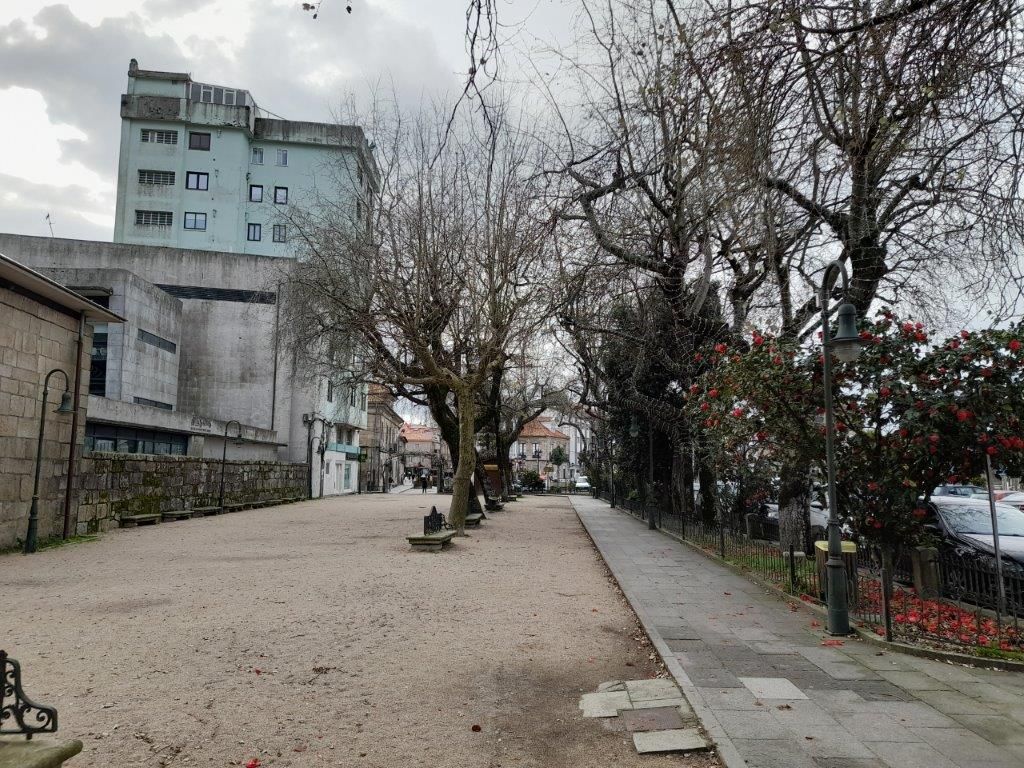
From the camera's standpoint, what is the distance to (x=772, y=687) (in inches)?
230

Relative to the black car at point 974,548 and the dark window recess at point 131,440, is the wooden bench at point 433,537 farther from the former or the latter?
the dark window recess at point 131,440

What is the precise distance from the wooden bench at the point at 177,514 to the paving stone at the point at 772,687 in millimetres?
20399

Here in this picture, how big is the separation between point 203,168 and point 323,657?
4612 cm

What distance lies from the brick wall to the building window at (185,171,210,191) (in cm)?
3391

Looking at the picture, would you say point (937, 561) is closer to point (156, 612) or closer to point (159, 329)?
point (156, 612)

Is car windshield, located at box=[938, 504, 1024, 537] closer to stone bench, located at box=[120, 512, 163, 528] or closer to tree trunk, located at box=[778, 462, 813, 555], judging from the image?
tree trunk, located at box=[778, 462, 813, 555]

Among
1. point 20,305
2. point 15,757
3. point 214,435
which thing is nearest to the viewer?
point 15,757

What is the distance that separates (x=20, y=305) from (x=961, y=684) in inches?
629

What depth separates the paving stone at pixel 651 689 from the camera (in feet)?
18.8

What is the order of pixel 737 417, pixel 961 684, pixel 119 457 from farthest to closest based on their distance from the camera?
1. pixel 119 457
2. pixel 737 417
3. pixel 961 684

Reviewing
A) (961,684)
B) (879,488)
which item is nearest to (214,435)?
(879,488)

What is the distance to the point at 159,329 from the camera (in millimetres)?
32250

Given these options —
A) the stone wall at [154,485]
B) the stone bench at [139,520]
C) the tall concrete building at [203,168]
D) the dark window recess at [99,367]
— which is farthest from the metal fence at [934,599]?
the tall concrete building at [203,168]

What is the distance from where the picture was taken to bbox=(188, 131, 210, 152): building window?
150 feet
